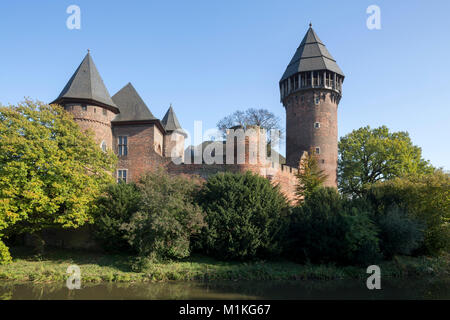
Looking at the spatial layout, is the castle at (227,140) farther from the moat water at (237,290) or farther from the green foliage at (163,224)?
the moat water at (237,290)

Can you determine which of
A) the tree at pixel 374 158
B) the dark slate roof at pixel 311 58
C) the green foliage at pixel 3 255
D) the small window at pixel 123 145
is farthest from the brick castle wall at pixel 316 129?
the green foliage at pixel 3 255

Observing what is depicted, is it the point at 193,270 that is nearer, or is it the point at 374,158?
the point at 193,270

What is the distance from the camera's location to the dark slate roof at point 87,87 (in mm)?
22644

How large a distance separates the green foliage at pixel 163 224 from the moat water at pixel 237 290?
1.95 metres

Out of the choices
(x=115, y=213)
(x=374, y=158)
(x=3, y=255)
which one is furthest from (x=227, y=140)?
(x=374, y=158)

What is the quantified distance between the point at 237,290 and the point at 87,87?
17794 mm

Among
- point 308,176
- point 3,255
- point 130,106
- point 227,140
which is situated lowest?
point 3,255

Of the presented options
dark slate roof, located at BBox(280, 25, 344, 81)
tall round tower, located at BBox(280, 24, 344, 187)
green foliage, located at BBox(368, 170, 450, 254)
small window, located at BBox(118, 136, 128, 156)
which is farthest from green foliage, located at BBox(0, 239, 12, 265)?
dark slate roof, located at BBox(280, 25, 344, 81)

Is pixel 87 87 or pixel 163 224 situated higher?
pixel 87 87

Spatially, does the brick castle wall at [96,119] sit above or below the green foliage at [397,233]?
above

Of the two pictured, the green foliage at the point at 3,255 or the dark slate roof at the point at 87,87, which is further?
the dark slate roof at the point at 87,87

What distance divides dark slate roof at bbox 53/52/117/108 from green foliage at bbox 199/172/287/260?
11.0 m

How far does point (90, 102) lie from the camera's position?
74.9 feet

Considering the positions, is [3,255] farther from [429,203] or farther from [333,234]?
[429,203]
